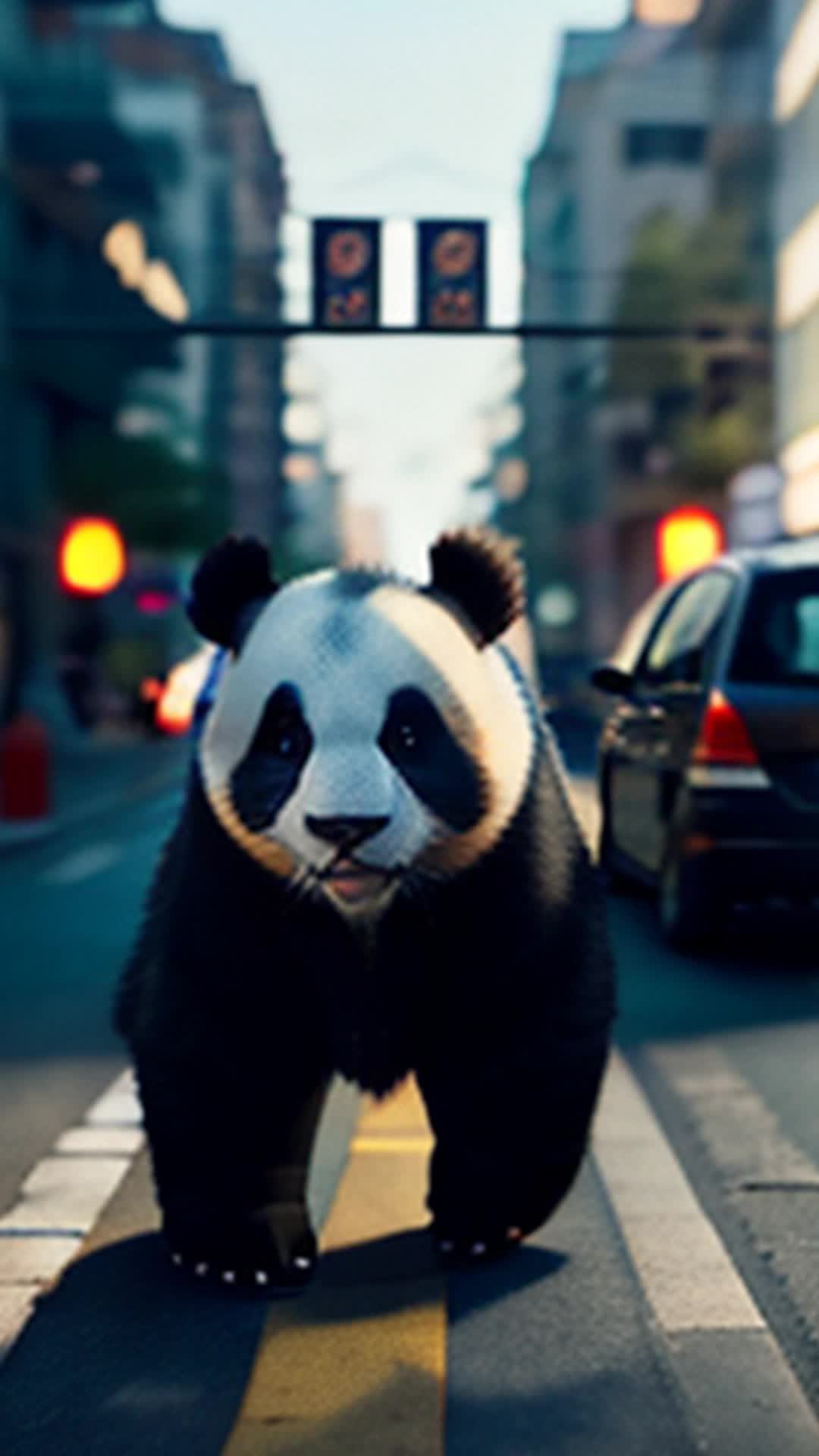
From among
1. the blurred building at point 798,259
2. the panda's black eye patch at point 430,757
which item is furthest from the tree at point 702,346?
the panda's black eye patch at point 430,757

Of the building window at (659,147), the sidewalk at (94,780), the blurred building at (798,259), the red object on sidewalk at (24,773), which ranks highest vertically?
the building window at (659,147)

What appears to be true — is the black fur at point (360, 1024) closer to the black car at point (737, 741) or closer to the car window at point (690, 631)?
the black car at point (737, 741)

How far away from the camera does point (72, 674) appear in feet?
139

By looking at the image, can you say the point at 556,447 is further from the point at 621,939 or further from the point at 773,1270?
the point at 773,1270

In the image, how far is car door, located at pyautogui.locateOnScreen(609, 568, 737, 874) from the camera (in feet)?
25.8

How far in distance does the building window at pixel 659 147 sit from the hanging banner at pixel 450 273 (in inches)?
2044

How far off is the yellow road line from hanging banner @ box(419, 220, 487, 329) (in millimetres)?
16170

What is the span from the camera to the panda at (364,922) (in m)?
3.79

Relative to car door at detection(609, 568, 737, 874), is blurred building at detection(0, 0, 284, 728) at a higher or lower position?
higher

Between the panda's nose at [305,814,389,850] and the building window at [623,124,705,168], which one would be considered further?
the building window at [623,124,705,168]

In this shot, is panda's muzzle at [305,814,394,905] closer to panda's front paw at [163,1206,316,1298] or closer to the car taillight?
panda's front paw at [163,1206,316,1298]

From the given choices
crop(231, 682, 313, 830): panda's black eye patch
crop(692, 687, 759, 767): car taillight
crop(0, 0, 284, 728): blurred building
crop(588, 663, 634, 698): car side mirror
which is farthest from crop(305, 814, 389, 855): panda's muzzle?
crop(0, 0, 284, 728): blurred building

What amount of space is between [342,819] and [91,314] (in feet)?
127

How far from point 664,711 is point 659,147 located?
65726 millimetres
